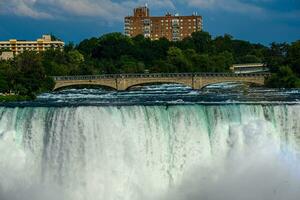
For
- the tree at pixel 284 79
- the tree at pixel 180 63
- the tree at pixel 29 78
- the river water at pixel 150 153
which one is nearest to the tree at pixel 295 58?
the tree at pixel 284 79

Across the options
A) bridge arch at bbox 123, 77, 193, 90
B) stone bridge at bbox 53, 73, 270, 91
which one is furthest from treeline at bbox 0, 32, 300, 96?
bridge arch at bbox 123, 77, 193, 90

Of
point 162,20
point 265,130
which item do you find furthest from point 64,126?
point 162,20

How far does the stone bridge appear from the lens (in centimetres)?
5362

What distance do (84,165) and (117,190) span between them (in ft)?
5.09

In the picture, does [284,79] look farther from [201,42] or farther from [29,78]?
[201,42]

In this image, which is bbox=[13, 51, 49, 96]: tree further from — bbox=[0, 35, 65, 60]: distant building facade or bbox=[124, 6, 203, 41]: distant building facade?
bbox=[124, 6, 203, 41]: distant building facade

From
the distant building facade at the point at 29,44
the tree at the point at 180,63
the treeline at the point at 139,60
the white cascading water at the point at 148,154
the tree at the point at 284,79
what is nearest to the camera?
the white cascading water at the point at 148,154

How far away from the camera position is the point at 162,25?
452 feet

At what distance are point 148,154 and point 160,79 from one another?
32.9 m

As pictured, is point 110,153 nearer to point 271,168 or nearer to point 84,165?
point 84,165

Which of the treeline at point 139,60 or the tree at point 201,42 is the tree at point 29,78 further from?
the tree at point 201,42

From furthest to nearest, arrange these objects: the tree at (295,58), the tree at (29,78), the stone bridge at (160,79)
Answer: the stone bridge at (160,79) → the tree at (295,58) → the tree at (29,78)

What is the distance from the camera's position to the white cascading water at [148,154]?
22656 mm

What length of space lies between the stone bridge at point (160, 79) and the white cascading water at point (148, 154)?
96.1ft
